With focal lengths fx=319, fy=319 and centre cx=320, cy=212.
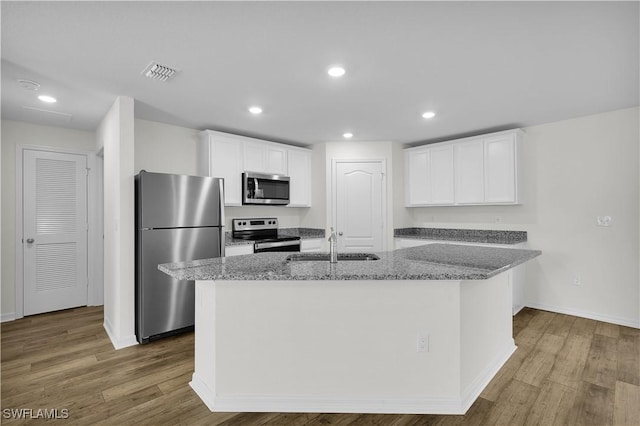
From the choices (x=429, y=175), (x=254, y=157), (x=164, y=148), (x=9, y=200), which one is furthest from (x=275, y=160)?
(x=9, y=200)

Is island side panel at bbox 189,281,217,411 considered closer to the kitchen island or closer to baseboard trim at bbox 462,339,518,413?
the kitchen island

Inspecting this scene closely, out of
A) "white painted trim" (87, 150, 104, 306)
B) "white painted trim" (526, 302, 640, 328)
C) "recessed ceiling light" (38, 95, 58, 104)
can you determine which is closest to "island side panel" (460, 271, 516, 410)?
"white painted trim" (526, 302, 640, 328)

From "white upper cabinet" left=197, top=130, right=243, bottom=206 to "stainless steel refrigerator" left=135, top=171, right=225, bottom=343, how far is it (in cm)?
66

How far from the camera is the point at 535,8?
70.0 inches

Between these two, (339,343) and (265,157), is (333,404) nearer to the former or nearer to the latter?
(339,343)

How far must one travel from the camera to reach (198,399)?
6.96 feet

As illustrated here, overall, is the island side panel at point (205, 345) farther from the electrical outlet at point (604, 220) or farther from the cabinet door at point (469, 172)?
the electrical outlet at point (604, 220)

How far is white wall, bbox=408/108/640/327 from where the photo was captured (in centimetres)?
351

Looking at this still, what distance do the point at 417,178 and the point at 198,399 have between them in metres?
4.14

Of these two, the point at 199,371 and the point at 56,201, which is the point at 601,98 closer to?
the point at 199,371

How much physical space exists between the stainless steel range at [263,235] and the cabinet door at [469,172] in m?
2.47

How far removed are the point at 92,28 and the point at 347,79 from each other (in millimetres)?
1782

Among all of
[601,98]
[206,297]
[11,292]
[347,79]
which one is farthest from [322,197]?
[11,292]

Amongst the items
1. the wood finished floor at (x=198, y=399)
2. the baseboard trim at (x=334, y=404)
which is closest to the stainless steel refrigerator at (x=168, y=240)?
the wood finished floor at (x=198, y=399)
